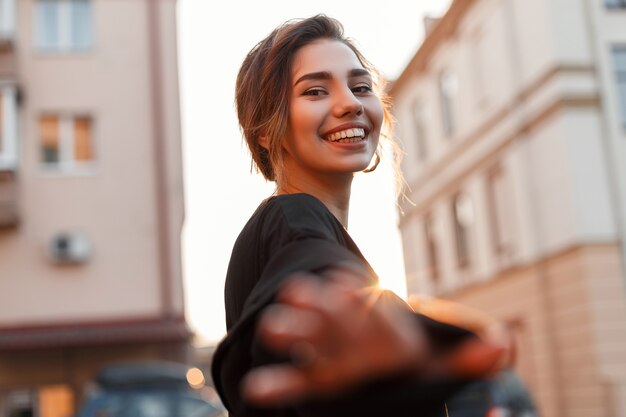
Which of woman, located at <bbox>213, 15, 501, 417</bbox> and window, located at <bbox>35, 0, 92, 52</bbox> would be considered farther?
window, located at <bbox>35, 0, 92, 52</bbox>

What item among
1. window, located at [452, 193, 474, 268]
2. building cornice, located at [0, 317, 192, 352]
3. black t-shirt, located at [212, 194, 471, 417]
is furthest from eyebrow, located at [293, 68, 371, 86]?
window, located at [452, 193, 474, 268]

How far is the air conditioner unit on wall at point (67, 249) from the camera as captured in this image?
18078 millimetres

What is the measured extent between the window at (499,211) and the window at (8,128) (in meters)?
10.2

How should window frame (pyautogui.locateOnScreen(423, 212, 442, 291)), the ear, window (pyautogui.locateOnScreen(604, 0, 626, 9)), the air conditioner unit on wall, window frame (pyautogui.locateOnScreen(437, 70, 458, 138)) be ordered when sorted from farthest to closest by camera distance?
window frame (pyautogui.locateOnScreen(423, 212, 442, 291))
window frame (pyautogui.locateOnScreen(437, 70, 458, 138))
window (pyautogui.locateOnScreen(604, 0, 626, 9))
the air conditioner unit on wall
the ear

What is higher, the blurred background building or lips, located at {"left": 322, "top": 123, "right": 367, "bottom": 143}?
the blurred background building

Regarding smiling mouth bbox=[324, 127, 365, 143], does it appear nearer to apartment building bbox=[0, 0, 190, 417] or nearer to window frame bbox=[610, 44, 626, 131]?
apartment building bbox=[0, 0, 190, 417]

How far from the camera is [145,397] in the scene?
11.1 meters

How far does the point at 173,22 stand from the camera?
2000cm

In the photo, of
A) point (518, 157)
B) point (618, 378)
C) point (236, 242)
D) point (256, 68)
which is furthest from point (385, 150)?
point (518, 157)

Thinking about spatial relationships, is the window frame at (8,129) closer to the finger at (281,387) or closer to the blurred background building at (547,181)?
the blurred background building at (547,181)

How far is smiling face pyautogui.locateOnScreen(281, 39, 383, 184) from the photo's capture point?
164 cm

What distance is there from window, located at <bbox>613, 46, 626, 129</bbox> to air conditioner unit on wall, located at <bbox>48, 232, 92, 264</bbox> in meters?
10.4

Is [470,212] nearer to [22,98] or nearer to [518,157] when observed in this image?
[518,157]

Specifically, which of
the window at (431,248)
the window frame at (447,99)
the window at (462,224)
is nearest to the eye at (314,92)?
the window at (462,224)
